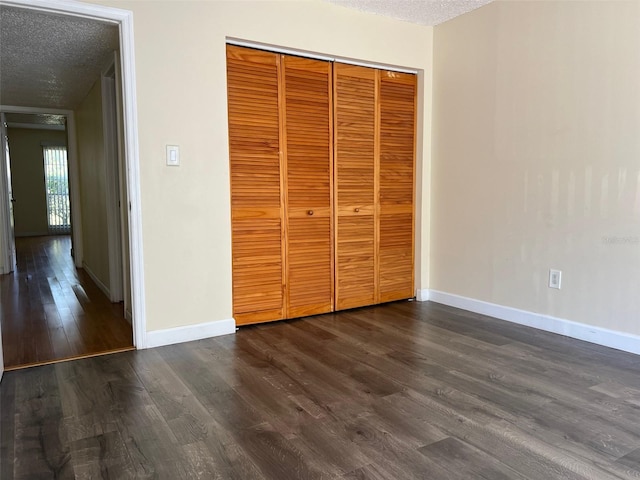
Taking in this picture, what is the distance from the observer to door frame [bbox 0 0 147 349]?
264 centimetres

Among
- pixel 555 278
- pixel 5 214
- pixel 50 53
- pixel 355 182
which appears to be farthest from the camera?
pixel 5 214

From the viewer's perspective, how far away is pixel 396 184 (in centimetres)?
398

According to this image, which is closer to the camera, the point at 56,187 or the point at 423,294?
the point at 423,294

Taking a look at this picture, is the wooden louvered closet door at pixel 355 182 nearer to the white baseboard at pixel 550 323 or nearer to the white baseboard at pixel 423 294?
the white baseboard at pixel 423 294

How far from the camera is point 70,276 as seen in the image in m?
5.56

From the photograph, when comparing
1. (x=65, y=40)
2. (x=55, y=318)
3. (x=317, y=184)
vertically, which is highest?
(x=65, y=40)

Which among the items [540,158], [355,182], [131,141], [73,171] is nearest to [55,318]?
[131,141]

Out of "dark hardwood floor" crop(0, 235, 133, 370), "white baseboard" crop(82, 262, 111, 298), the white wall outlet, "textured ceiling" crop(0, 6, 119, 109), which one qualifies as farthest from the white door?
the white wall outlet

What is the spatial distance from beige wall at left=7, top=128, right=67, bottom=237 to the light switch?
Result: 8755mm

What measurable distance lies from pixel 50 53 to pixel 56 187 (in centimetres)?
771

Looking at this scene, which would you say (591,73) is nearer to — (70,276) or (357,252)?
(357,252)

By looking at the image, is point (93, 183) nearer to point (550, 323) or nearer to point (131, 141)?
point (131, 141)

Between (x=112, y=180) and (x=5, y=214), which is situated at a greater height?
(x=112, y=180)

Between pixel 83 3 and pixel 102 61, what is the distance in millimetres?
1378
